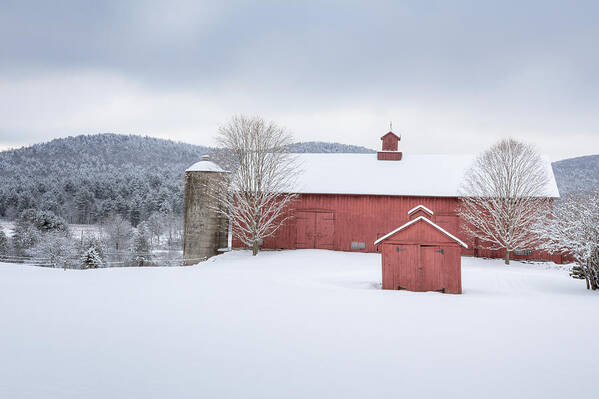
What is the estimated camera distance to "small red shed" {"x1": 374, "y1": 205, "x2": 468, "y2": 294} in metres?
13.7

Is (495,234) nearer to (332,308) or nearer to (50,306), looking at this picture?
(332,308)

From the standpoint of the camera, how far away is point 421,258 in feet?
45.8

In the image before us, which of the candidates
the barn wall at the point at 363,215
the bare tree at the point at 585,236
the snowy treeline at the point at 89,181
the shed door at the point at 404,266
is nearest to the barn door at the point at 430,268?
the shed door at the point at 404,266

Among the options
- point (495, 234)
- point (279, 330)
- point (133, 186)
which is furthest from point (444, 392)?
point (133, 186)

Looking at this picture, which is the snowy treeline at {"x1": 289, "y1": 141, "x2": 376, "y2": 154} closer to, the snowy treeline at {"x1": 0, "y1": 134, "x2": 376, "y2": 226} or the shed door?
the snowy treeline at {"x1": 0, "y1": 134, "x2": 376, "y2": 226}

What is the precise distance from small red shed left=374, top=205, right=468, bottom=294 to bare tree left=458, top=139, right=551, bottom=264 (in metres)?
9.83

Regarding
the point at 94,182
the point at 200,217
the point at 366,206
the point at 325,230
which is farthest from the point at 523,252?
the point at 94,182

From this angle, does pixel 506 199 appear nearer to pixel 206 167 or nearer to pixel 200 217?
pixel 206 167

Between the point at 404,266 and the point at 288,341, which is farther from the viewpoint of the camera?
the point at 404,266

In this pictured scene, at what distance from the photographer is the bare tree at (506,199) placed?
22.5 m

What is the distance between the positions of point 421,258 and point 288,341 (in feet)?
25.8

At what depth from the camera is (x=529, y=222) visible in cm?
2291

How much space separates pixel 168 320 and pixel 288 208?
654 inches

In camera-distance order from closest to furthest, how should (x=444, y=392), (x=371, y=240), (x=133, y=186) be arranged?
(x=444, y=392) → (x=371, y=240) → (x=133, y=186)
